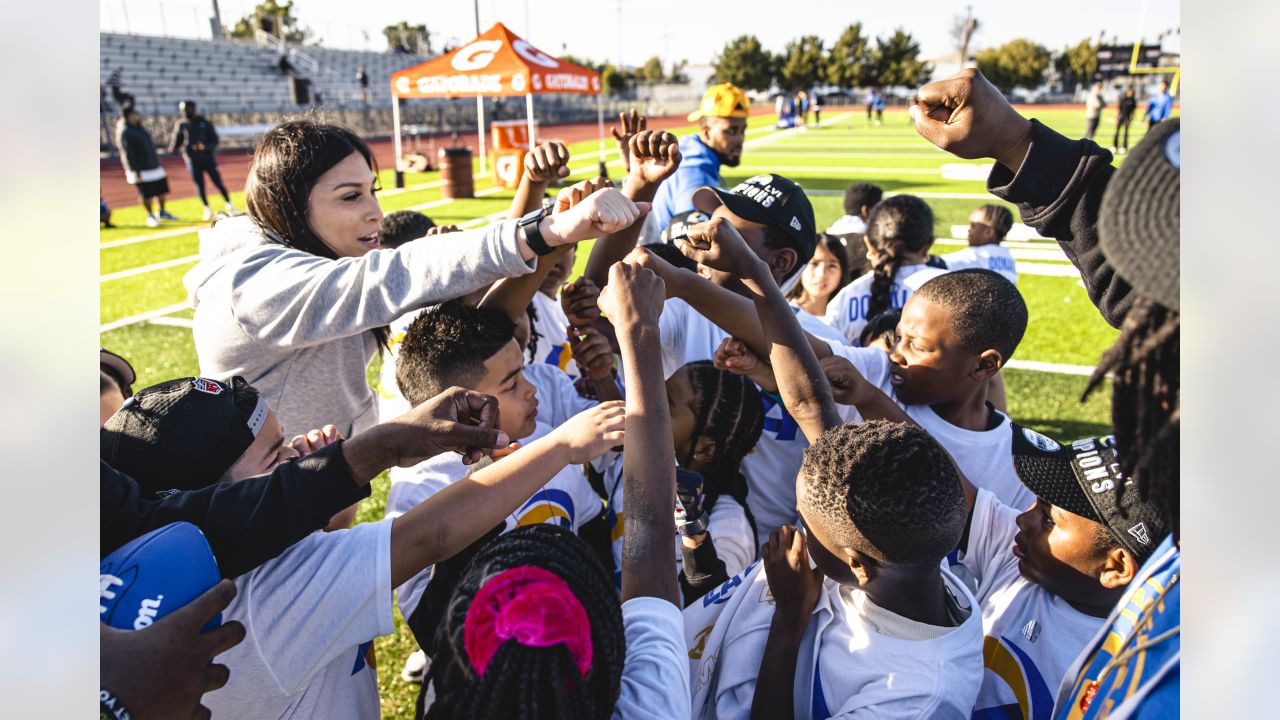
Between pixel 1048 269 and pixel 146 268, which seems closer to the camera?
pixel 1048 269

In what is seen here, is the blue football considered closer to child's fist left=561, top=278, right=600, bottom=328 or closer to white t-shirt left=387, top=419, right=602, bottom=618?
white t-shirt left=387, top=419, right=602, bottom=618

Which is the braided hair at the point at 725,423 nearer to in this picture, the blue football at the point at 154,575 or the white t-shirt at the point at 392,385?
the white t-shirt at the point at 392,385

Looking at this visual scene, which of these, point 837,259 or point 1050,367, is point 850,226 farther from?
point 1050,367

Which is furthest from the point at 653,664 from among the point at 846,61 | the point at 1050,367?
the point at 846,61

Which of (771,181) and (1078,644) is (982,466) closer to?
(1078,644)

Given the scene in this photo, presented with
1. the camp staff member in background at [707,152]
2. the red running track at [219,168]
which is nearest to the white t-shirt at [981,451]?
the camp staff member in background at [707,152]

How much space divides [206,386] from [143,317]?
690 cm

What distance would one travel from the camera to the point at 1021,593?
176 centimetres

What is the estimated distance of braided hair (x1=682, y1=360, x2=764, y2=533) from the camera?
222 centimetres

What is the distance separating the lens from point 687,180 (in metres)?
4.75

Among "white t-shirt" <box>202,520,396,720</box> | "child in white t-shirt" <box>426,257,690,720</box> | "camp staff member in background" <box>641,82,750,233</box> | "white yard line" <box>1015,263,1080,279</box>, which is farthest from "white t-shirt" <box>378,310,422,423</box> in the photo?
"white yard line" <box>1015,263,1080,279</box>

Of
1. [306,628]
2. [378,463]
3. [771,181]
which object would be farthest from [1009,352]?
[306,628]

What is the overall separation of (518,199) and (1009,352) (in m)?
1.66

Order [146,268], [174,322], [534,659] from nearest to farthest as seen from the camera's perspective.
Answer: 1. [534,659]
2. [174,322]
3. [146,268]
